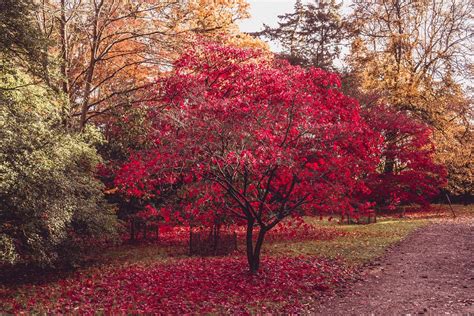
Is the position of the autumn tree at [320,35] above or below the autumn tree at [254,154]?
above

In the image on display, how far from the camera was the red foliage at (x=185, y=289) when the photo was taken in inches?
327

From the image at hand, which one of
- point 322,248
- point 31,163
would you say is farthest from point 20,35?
point 322,248

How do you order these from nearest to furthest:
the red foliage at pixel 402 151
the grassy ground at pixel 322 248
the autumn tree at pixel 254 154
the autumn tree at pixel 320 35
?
the autumn tree at pixel 254 154 → the grassy ground at pixel 322 248 → the red foliage at pixel 402 151 → the autumn tree at pixel 320 35

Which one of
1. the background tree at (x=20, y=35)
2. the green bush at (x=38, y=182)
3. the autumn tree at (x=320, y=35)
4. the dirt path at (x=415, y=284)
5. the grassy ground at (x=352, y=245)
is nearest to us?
the dirt path at (x=415, y=284)

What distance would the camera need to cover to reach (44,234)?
10219mm

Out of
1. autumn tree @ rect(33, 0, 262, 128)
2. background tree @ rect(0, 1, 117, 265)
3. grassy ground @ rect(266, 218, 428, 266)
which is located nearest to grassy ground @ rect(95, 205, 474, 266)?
grassy ground @ rect(266, 218, 428, 266)

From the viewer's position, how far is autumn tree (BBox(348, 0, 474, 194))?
1014 inches

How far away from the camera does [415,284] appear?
371 inches

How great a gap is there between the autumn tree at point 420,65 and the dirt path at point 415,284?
42.4ft

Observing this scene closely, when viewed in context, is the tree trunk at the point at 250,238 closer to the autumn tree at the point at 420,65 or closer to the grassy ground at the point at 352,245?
the grassy ground at the point at 352,245

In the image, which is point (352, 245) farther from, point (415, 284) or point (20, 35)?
point (20, 35)

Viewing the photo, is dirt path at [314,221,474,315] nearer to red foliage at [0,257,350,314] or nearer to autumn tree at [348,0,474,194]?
red foliage at [0,257,350,314]

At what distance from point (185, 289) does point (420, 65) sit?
27.1m

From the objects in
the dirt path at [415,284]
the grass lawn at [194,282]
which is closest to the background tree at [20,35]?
the grass lawn at [194,282]
